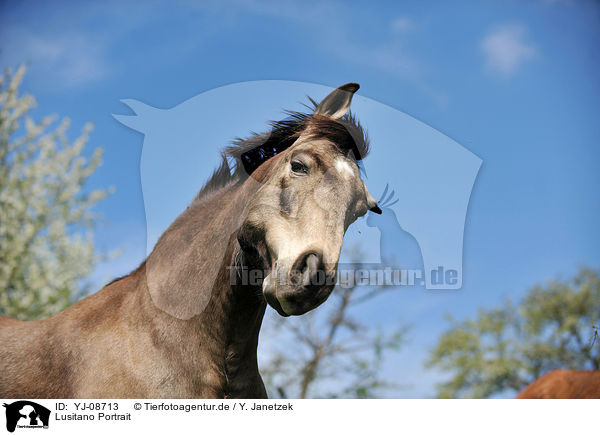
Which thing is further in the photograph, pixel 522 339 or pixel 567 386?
pixel 522 339

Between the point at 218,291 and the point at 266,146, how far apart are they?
1055 millimetres

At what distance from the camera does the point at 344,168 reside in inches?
101

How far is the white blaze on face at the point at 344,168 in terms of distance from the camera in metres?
2.53

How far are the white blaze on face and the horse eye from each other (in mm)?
169

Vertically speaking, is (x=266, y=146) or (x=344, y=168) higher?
(x=266, y=146)

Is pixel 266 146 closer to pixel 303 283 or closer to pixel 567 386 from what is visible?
pixel 303 283
